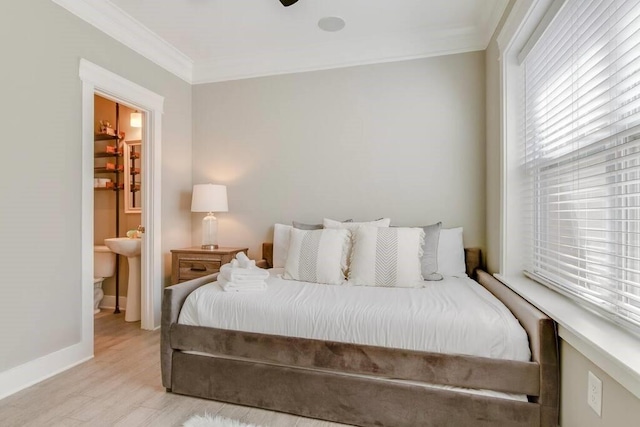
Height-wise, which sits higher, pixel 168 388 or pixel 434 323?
pixel 434 323

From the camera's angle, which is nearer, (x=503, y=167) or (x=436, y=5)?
(x=503, y=167)

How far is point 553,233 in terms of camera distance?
6.21ft

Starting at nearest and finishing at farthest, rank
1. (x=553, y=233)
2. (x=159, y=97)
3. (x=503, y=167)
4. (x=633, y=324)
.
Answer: (x=633, y=324) < (x=553, y=233) < (x=503, y=167) < (x=159, y=97)

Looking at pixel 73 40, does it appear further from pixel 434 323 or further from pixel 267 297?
pixel 434 323

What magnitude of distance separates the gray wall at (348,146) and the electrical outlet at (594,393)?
5.60 ft

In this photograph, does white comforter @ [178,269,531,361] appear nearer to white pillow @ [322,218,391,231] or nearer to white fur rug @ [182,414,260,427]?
white fur rug @ [182,414,260,427]

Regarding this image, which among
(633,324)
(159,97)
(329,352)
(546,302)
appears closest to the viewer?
(633,324)

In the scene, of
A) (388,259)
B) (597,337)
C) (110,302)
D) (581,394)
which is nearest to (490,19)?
(388,259)

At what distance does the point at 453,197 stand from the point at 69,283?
302 cm

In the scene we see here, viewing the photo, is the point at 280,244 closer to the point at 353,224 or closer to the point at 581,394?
the point at 353,224

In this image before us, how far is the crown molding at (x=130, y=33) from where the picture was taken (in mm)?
2438

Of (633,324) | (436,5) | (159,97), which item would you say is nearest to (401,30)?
(436,5)

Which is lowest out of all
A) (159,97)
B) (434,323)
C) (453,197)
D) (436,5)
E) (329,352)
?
(329,352)

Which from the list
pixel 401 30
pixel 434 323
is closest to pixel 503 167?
pixel 434 323
